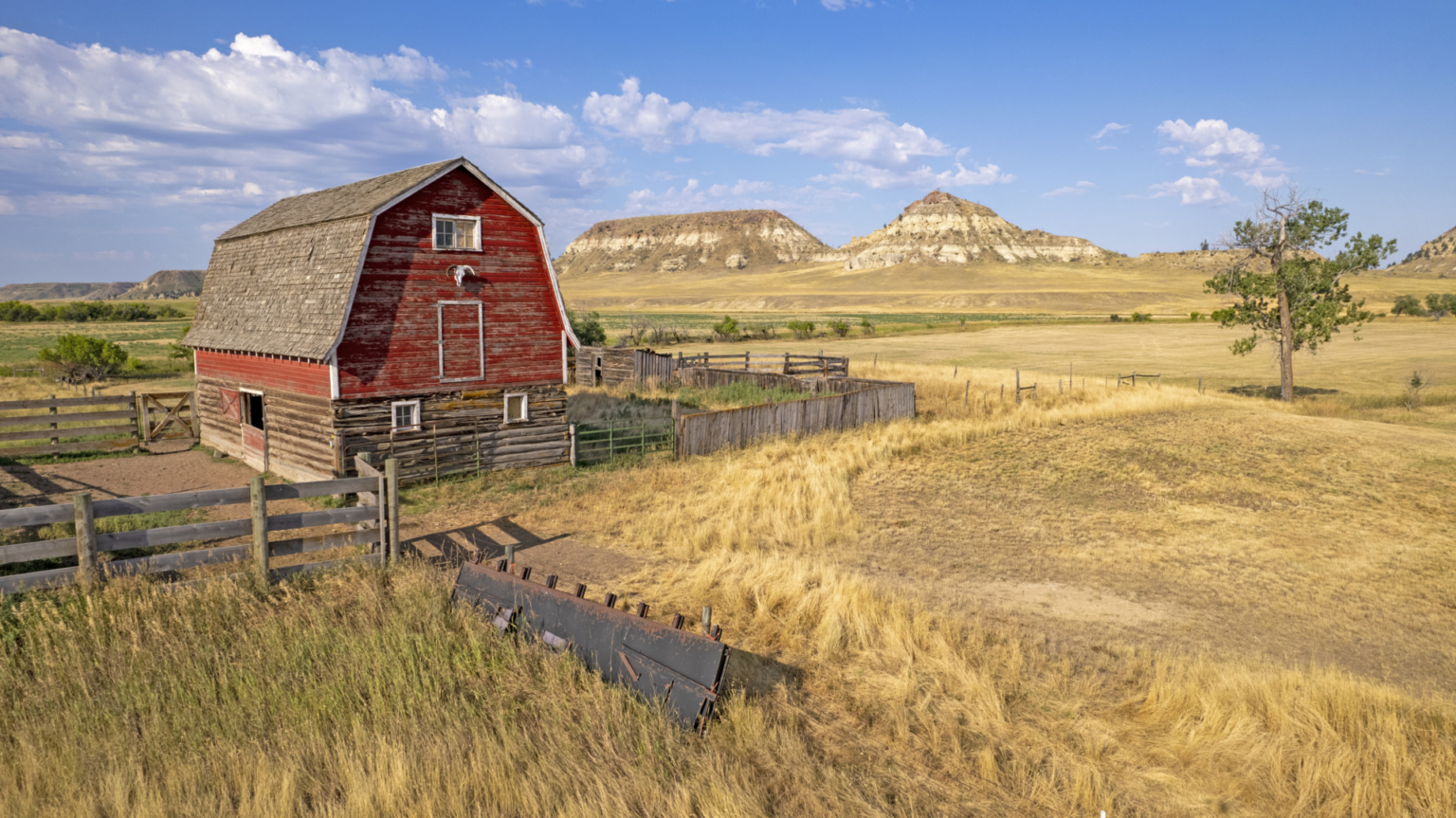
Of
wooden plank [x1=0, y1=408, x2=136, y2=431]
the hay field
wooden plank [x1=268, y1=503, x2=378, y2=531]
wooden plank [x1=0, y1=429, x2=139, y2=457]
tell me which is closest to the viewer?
wooden plank [x1=268, y1=503, x2=378, y2=531]

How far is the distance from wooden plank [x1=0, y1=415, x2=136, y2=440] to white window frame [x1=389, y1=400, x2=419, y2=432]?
9.77 meters

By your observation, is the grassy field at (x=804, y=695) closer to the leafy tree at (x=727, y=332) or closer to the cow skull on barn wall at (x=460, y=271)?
the cow skull on barn wall at (x=460, y=271)

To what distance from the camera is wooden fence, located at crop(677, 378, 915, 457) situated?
21.2 m

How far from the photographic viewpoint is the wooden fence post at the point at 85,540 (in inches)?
312

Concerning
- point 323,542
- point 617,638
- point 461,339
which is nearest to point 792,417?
point 461,339

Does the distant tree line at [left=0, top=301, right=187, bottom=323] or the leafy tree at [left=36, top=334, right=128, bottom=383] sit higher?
the distant tree line at [left=0, top=301, right=187, bottom=323]

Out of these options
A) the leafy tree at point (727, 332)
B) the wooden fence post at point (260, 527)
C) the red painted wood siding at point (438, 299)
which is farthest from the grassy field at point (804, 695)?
the leafy tree at point (727, 332)

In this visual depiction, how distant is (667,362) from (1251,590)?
27.6 m

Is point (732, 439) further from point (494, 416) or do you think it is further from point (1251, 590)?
point (1251, 590)

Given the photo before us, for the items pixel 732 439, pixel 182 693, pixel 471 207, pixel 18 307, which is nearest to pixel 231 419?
pixel 471 207

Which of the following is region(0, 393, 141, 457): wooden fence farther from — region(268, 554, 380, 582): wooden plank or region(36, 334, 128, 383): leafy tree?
region(36, 334, 128, 383): leafy tree

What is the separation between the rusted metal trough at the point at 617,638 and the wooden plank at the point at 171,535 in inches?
110

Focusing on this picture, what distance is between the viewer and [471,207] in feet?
59.1

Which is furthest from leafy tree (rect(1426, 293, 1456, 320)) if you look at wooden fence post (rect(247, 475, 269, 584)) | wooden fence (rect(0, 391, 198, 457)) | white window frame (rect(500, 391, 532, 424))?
wooden fence post (rect(247, 475, 269, 584))
